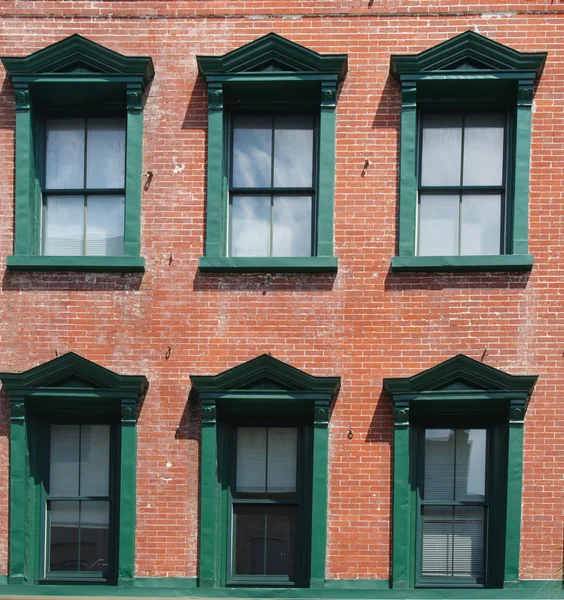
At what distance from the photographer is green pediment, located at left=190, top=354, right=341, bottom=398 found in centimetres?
1123

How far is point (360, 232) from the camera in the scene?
11539 millimetres

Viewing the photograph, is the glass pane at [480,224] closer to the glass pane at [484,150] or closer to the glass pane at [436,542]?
the glass pane at [484,150]

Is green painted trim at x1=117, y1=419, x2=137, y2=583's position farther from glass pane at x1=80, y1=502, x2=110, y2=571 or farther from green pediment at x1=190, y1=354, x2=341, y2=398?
green pediment at x1=190, y1=354, x2=341, y2=398

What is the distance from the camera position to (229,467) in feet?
38.1

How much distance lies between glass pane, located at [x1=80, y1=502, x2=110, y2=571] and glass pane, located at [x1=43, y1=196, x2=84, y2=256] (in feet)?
9.55

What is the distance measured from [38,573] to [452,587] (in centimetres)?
458

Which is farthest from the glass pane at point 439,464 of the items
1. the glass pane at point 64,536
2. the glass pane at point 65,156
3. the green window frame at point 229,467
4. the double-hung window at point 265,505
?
the glass pane at point 65,156

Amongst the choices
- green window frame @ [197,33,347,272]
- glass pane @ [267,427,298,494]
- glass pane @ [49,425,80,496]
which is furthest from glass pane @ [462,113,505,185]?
glass pane @ [49,425,80,496]

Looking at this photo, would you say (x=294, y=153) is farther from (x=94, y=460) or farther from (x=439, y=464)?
(x=94, y=460)

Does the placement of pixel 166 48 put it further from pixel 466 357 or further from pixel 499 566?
Result: pixel 499 566

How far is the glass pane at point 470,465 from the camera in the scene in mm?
11539

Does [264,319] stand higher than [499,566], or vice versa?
[264,319]

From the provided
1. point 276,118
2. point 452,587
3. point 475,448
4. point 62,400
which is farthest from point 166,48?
point 452,587

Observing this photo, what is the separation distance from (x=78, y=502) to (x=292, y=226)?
395 cm
